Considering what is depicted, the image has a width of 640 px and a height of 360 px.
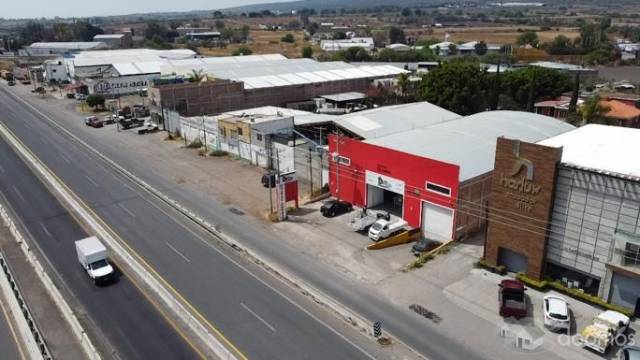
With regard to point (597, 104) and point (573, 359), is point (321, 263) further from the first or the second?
point (597, 104)

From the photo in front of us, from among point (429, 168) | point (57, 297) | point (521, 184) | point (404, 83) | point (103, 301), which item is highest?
point (521, 184)

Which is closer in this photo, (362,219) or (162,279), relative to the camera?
(162,279)

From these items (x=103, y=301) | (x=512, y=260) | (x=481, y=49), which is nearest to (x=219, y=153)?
(x=103, y=301)

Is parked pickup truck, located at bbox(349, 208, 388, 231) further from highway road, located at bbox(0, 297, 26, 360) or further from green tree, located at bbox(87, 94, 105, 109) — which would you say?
green tree, located at bbox(87, 94, 105, 109)

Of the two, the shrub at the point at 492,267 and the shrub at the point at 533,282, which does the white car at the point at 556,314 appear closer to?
the shrub at the point at 533,282

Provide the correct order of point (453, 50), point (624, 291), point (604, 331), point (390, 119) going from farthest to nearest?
point (453, 50) < point (390, 119) < point (624, 291) < point (604, 331)

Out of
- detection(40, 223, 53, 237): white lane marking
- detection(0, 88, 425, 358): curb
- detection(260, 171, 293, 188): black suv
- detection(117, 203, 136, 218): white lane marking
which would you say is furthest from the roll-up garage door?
detection(40, 223, 53, 237): white lane marking

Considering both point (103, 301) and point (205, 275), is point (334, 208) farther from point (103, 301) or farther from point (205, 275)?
point (103, 301)

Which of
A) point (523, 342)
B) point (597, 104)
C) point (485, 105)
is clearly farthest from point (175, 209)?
point (597, 104)
